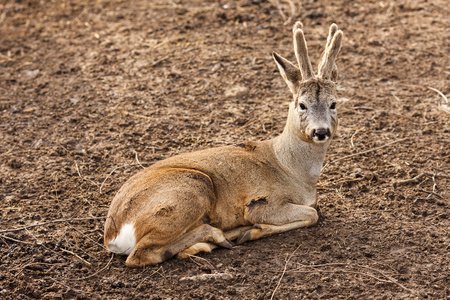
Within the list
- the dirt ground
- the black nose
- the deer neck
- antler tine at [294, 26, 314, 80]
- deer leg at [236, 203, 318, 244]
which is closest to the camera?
the dirt ground

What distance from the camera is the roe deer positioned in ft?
18.0

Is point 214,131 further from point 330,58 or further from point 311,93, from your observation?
point 330,58

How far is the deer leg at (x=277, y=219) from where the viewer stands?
5891 millimetres

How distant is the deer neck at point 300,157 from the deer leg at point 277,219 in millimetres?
414

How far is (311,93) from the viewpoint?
586cm

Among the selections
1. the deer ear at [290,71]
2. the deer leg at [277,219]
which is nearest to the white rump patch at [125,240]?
the deer leg at [277,219]

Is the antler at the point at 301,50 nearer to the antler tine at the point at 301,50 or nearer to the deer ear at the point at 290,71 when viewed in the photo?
the antler tine at the point at 301,50

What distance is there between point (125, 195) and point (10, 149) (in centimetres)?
293

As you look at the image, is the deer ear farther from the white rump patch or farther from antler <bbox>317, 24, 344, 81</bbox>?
the white rump patch

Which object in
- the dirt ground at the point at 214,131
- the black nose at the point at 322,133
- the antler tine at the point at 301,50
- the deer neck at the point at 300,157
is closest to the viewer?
the dirt ground at the point at 214,131

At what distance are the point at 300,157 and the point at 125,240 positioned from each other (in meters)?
2.02

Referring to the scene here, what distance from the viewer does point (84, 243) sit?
19.3 feet

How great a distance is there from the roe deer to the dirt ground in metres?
0.18

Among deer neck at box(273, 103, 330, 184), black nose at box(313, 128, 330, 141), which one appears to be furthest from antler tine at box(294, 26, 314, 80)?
black nose at box(313, 128, 330, 141)
